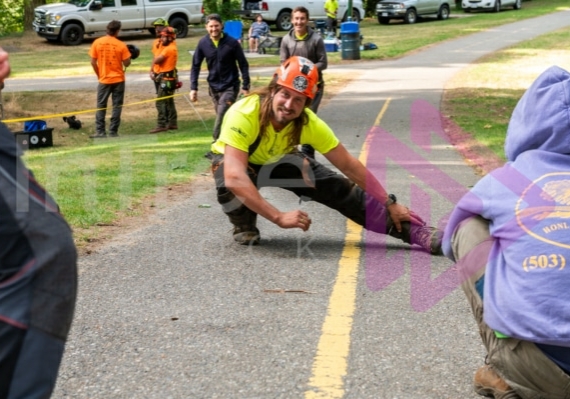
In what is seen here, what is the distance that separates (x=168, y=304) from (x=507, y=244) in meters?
2.42

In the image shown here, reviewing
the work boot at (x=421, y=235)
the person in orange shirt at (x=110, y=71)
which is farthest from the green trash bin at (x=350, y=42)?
the work boot at (x=421, y=235)

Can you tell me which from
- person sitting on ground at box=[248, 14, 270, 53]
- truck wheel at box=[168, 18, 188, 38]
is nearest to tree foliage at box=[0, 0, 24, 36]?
truck wheel at box=[168, 18, 188, 38]

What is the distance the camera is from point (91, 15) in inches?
1361

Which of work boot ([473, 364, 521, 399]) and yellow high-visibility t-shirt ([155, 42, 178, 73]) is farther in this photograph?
yellow high-visibility t-shirt ([155, 42, 178, 73])

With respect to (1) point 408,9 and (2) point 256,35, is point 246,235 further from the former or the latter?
(1) point 408,9

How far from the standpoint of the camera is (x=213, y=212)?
8.49 m

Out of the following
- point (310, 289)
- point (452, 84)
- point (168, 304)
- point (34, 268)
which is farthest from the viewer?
point (452, 84)

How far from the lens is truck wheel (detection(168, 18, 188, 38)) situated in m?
37.2

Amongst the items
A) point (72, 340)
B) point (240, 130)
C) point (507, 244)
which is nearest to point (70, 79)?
point (240, 130)

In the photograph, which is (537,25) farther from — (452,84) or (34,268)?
(34,268)

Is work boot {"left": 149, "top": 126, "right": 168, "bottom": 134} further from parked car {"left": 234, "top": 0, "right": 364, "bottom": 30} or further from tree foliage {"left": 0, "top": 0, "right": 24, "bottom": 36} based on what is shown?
tree foliage {"left": 0, "top": 0, "right": 24, "bottom": 36}

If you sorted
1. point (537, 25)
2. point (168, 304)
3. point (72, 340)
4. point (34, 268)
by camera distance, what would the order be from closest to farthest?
point (34, 268)
point (72, 340)
point (168, 304)
point (537, 25)

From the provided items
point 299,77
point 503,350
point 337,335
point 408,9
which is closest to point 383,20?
point 408,9

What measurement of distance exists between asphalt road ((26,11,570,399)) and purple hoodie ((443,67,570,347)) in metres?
0.71
